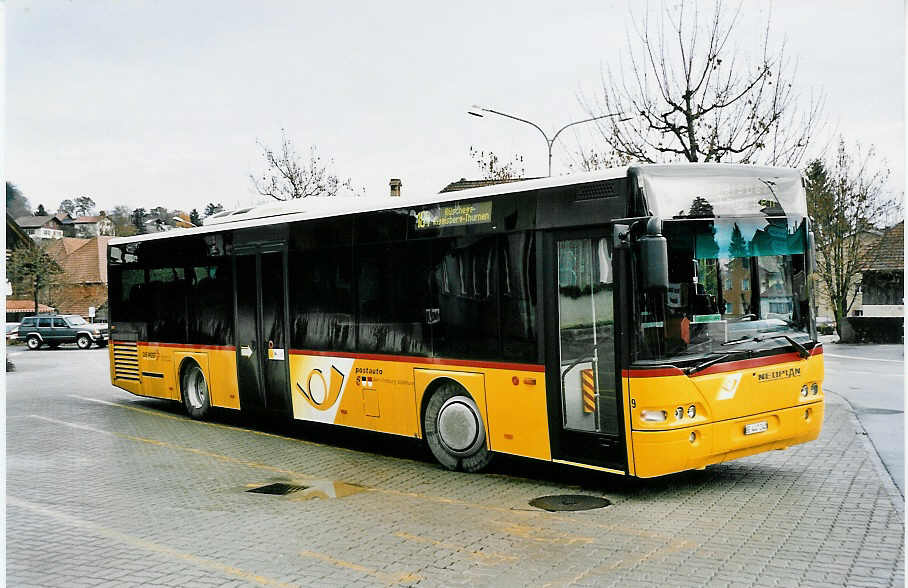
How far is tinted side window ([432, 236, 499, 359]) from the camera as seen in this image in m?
9.63

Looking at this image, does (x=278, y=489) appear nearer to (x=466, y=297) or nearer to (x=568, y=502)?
(x=466, y=297)

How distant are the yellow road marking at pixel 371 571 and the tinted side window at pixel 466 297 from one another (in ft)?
10.5

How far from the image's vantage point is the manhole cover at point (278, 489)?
947 cm

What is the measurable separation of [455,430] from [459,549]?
3.00 m

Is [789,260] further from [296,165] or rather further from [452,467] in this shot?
[296,165]

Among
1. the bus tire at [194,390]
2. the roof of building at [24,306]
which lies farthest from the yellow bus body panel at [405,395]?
the roof of building at [24,306]

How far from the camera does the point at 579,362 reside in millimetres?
8703

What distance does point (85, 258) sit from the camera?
261ft

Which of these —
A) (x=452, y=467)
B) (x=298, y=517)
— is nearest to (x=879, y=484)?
(x=452, y=467)

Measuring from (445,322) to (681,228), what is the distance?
9.69 ft

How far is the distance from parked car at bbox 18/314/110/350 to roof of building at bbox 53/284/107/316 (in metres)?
17.2

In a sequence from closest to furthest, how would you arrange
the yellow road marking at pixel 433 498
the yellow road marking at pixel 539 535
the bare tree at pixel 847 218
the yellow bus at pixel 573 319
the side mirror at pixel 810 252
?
1. the yellow road marking at pixel 539 535
2. the yellow road marking at pixel 433 498
3. the yellow bus at pixel 573 319
4. the side mirror at pixel 810 252
5. the bare tree at pixel 847 218

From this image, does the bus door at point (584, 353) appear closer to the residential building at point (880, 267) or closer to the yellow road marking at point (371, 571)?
the yellow road marking at point (371, 571)

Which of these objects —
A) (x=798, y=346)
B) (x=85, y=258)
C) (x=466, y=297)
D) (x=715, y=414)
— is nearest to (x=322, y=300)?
(x=466, y=297)
